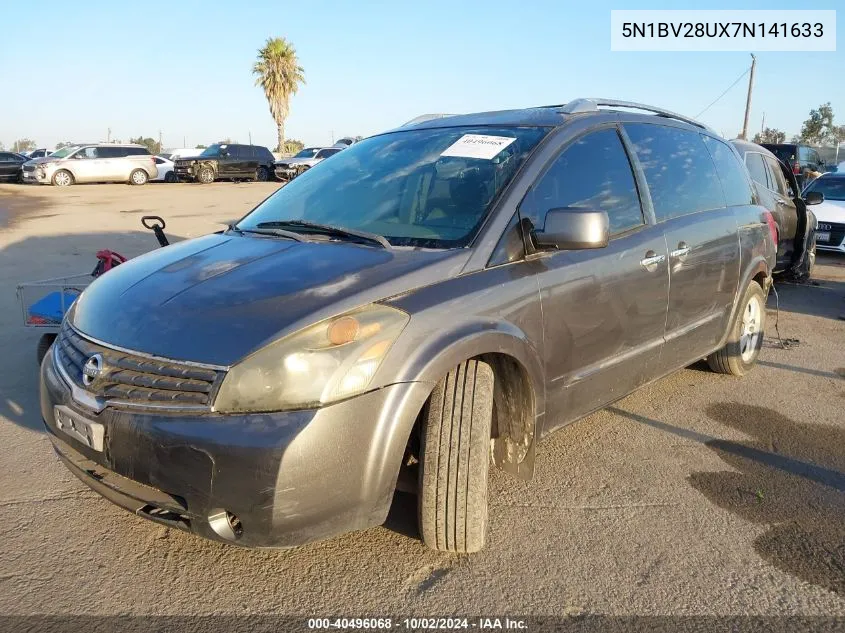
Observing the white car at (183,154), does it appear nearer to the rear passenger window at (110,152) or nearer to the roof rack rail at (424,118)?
the rear passenger window at (110,152)

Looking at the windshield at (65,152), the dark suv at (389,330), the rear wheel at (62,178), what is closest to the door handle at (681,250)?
the dark suv at (389,330)

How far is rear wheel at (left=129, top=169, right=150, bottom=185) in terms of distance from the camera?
26266 mm

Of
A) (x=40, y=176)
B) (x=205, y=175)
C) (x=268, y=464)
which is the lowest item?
(x=268, y=464)

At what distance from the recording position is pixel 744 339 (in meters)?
4.97

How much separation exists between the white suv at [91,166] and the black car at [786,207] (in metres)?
23.8

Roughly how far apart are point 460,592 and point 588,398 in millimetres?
1210

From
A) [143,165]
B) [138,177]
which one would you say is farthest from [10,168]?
[143,165]

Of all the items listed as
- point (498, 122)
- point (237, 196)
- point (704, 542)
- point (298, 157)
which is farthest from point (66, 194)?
point (704, 542)

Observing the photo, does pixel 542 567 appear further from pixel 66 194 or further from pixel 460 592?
pixel 66 194

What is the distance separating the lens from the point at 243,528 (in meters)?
2.24

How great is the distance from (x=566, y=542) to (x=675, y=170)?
2375 millimetres

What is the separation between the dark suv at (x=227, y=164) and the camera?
92.0ft

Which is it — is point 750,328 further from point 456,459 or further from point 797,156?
point 797,156

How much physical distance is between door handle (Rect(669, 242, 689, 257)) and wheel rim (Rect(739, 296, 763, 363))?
1.31m
